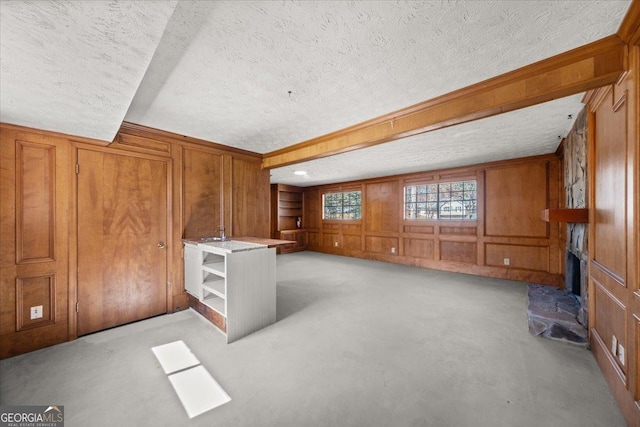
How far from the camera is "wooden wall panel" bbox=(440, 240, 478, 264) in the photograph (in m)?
5.39

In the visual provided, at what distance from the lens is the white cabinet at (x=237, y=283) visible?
8.20 feet

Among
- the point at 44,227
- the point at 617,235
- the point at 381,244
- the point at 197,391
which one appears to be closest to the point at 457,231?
the point at 381,244

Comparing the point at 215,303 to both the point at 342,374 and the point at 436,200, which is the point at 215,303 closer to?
the point at 342,374

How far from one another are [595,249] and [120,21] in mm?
3719

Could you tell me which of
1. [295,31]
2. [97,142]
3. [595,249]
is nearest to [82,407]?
[97,142]

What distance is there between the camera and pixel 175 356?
225cm

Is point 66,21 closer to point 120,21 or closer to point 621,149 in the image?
point 120,21

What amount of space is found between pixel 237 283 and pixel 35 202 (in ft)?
6.90

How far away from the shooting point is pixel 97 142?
270 centimetres

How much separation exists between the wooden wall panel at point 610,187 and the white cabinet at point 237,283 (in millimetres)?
2890

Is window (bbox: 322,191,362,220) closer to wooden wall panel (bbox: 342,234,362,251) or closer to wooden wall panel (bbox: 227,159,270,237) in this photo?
wooden wall panel (bbox: 342,234,362,251)

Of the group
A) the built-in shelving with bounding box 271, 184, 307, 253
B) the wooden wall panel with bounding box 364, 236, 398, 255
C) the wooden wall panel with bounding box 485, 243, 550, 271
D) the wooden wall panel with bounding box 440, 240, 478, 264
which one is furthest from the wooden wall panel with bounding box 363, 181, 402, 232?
the built-in shelving with bounding box 271, 184, 307, 253

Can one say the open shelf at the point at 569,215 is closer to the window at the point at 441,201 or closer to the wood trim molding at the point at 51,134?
the window at the point at 441,201

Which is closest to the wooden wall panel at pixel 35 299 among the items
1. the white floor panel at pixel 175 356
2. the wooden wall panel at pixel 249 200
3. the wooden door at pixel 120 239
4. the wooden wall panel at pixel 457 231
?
the wooden door at pixel 120 239
